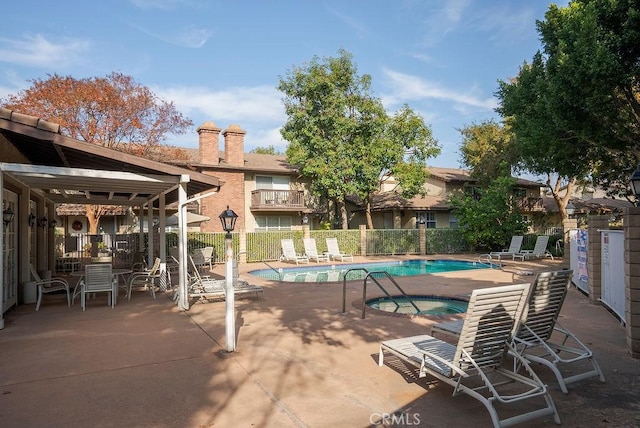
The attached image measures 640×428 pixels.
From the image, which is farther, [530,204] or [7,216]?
[530,204]

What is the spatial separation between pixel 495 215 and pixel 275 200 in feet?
42.5

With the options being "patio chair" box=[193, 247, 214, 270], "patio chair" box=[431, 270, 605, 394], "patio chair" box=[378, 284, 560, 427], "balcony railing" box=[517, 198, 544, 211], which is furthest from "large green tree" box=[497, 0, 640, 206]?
"balcony railing" box=[517, 198, 544, 211]

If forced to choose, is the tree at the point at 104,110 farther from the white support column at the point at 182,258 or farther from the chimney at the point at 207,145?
the white support column at the point at 182,258

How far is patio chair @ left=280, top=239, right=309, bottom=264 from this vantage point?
20031mm

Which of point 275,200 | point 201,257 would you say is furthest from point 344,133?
point 201,257

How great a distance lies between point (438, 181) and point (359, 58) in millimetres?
12434

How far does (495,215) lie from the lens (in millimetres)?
21984

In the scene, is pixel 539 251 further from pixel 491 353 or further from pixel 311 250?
pixel 491 353

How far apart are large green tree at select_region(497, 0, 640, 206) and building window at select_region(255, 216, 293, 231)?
15.3m

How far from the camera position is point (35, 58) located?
19.4 metres

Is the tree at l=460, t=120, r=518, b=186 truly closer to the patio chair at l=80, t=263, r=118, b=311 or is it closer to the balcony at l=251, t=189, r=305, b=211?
the balcony at l=251, t=189, r=305, b=211

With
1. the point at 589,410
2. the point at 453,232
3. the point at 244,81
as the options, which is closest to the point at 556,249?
the point at 453,232

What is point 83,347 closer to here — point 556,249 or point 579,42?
point 579,42

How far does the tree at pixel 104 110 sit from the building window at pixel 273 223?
7422 millimetres
